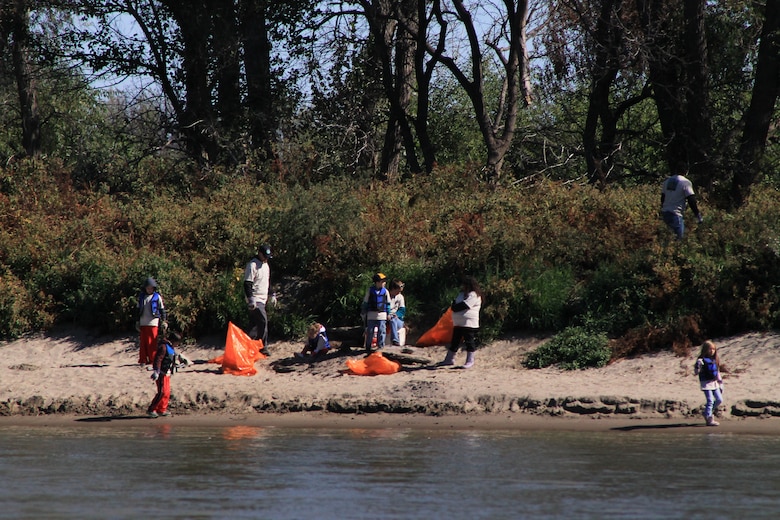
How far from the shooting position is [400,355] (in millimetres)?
15500

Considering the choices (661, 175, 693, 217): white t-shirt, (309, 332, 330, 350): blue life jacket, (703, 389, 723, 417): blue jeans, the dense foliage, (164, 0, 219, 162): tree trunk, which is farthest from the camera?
(164, 0, 219, 162): tree trunk

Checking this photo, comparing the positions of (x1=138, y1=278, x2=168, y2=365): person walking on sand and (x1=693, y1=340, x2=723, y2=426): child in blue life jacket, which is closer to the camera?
(x1=693, y1=340, x2=723, y2=426): child in blue life jacket

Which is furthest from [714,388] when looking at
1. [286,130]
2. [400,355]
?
[286,130]

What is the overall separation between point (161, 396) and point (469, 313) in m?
4.70

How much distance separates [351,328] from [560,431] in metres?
4.68

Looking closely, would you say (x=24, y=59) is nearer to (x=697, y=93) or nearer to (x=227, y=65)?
(x=227, y=65)

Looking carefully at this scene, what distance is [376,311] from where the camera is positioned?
1575cm

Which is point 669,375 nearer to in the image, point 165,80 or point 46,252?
point 46,252

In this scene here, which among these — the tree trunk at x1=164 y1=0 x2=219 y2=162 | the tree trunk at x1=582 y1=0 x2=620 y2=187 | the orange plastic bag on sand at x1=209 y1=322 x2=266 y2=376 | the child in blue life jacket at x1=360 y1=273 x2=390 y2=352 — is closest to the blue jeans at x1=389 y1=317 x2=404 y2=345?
the child in blue life jacket at x1=360 y1=273 x2=390 y2=352

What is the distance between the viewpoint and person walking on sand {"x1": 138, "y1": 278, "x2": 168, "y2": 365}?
16016 mm

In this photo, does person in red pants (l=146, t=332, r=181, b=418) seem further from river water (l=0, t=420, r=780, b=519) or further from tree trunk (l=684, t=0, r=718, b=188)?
tree trunk (l=684, t=0, r=718, b=188)

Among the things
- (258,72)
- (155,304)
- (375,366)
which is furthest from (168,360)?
(258,72)

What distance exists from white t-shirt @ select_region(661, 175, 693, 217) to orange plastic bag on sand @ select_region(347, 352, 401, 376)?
540 cm

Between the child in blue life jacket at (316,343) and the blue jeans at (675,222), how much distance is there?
603 cm
